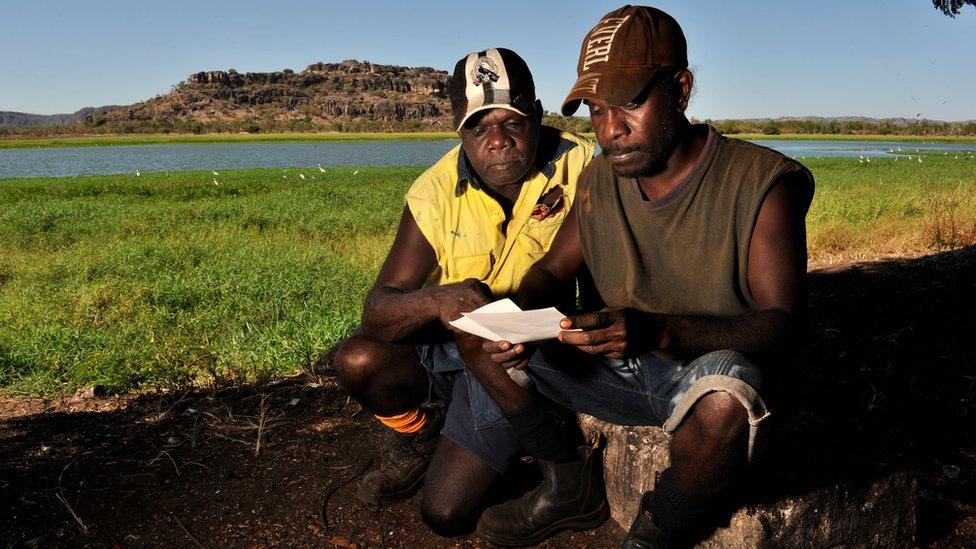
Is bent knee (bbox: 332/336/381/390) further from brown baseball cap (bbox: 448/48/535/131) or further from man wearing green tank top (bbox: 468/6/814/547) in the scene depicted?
brown baseball cap (bbox: 448/48/535/131)

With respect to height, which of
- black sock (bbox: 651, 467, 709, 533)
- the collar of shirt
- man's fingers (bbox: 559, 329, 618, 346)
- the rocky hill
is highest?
the rocky hill

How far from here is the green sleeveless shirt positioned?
2053 mm

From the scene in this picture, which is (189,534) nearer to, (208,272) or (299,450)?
(299,450)

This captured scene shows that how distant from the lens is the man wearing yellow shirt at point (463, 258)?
2.60m

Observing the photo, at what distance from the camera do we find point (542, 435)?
2379mm

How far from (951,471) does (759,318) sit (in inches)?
50.2

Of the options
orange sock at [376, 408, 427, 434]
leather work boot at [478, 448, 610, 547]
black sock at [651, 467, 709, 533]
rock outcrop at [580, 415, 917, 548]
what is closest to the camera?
black sock at [651, 467, 709, 533]

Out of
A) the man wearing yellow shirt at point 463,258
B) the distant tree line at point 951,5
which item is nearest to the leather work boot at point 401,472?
the man wearing yellow shirt at point 463,258

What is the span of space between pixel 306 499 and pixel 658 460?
4.20 feet

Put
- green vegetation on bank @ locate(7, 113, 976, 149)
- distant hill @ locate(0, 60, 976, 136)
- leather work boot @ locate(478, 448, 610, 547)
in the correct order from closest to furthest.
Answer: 1. leather work boot @ locate(478, 448, 610, 547)
2. green vegetation on bank @ locate(7, 113, 976, 149)
3. distant hill @ locate(0, 60, 976, 136)

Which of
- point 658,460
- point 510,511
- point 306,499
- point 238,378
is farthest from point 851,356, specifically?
point 238,378

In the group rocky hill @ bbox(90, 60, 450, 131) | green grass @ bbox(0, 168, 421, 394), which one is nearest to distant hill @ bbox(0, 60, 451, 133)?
rocky hill @ bbox(90, 60, 450, 131)

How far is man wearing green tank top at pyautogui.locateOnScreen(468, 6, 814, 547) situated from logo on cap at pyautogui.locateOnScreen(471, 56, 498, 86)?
462mm

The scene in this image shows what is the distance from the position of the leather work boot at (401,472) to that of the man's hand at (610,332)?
1.20 meters
